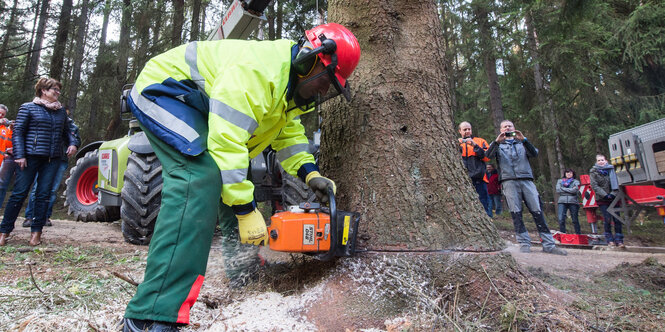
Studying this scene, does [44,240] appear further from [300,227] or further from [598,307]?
[598,307]

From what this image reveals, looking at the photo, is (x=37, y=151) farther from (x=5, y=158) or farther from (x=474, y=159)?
(x=474, y=159)

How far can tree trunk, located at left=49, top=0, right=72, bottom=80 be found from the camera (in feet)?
38.0

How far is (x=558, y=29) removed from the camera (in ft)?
16.1

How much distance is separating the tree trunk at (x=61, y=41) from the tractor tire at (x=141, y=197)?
10.0 meters

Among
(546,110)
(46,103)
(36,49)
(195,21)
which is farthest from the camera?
(36,49)

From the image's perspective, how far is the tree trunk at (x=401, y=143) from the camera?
2.26 meters

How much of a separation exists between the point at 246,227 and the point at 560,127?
45.9 ft

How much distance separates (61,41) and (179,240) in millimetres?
13800

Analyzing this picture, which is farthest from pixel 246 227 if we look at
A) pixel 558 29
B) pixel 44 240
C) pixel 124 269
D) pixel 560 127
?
pixel 560 127

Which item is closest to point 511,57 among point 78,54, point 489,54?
point 489,54

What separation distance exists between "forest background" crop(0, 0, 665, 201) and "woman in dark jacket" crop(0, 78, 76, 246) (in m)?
5.43

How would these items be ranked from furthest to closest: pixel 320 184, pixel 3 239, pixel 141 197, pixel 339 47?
pixel 3 239
pixel 141 197
pixel 320 184
pixel 339 47

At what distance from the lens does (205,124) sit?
2018 mm

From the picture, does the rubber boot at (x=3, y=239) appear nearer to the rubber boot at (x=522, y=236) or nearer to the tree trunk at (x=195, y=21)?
the rubber boot at (x=522, y=236)
